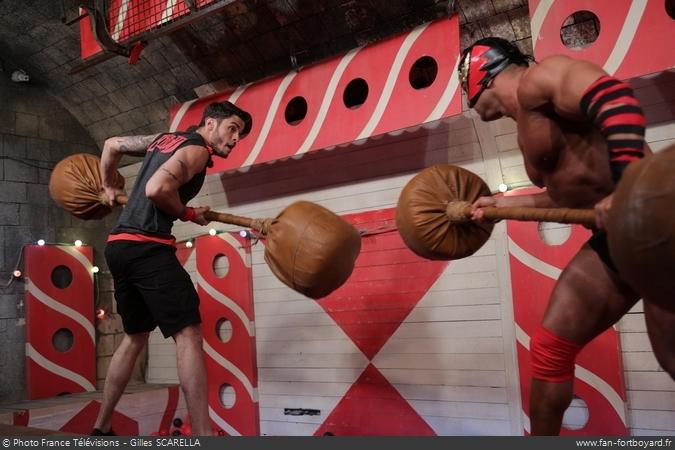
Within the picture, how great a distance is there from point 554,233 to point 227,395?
3278 millimetres

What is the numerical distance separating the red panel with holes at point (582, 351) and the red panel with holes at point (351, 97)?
94 centimetres

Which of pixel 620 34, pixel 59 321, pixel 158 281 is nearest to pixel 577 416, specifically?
pixel 620 34

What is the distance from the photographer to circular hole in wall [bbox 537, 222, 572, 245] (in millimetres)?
3691

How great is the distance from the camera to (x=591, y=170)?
80.3 inches

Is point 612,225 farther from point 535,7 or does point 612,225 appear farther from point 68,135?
point 68,135

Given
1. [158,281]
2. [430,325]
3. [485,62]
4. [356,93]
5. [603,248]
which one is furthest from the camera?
[356,93]

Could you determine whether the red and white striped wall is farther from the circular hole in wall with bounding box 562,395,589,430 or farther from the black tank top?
the circular hole in wall with bounding box 562,395,589,430

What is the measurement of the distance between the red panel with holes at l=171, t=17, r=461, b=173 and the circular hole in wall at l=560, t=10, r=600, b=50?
2.57 feet

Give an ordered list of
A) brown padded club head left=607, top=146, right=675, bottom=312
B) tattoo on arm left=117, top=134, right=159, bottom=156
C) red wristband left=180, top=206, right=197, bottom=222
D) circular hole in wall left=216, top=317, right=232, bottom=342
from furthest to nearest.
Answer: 1. circular hole in wall left=216, top=317, right=232, bottom=342
2. tattoo on arm left=117, top=134, right=159, bottom=156
3. red wristband left=180, top=206, right=197, bottom=222
4. brown padded club head left=607, top=146, right=675, bottom=312

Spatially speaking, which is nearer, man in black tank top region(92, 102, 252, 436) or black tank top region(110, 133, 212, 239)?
man in black tank top region(92, 102, 252, 436)

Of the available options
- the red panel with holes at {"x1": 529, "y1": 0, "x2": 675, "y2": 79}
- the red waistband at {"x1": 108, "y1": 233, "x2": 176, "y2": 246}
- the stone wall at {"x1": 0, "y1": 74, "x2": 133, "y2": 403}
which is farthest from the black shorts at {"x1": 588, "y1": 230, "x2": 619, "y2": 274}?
the stone wall at {"x1": 0, "y1": 74, "x2": 133, "y2": 403}

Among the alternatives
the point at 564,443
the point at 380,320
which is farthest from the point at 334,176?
the point at 564,443

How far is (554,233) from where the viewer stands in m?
3.74

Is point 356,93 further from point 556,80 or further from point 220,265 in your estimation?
point 556,80
